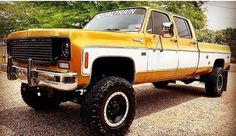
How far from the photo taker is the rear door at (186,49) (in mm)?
5734

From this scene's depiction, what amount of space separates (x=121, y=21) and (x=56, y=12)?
1040cm

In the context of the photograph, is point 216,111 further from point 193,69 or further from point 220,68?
point 220,68

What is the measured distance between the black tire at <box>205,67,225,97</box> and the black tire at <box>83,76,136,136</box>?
3.71 meters

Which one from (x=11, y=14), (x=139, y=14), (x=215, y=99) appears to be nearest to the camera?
(x=139, y=14)

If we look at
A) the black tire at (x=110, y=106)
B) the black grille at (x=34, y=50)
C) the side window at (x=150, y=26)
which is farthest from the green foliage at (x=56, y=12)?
the black tire at (x=110, y=106)

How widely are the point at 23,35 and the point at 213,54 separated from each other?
16.3ft

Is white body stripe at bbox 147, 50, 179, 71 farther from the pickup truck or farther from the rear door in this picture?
the rear door

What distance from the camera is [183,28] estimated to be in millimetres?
6215

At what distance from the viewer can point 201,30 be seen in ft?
62.2

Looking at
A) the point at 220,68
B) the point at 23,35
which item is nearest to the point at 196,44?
the point at 220,68

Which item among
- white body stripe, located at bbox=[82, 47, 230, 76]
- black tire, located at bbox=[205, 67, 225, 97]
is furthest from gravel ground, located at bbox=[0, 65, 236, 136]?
white body stripe, located at bbox=[82, 47, 230, 76]

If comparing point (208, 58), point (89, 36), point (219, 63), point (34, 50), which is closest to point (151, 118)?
point (89, 36)

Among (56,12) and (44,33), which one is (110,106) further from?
(56,12)

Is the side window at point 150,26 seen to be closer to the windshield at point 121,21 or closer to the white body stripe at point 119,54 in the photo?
the windshield at point 121,21
